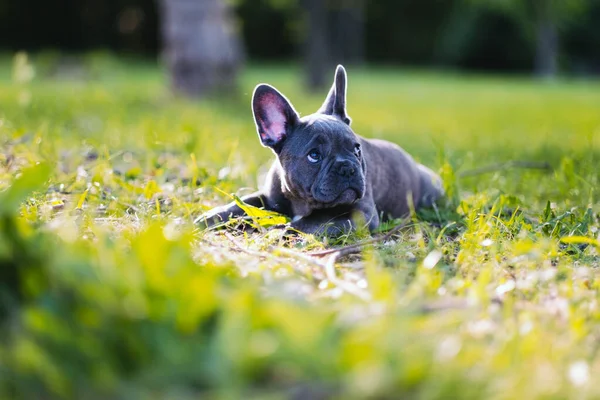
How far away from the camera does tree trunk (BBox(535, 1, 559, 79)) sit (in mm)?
30391

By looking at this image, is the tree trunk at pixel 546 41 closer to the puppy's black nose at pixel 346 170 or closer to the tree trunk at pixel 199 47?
the tree trunk at pixel 199 47

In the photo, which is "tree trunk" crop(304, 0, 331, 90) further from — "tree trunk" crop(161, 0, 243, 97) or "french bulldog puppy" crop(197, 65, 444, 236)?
"french bulldog puppy" crop(197, 65, 444, 236)

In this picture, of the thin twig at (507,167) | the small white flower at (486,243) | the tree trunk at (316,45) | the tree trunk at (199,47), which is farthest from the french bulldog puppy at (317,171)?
the tree trunk at (316,45)

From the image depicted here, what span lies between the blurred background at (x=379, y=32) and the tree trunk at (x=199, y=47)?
27.0 ft

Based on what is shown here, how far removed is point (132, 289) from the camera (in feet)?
6.09

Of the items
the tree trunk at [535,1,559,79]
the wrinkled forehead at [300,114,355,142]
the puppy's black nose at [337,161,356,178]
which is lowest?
the tree trunk at [535,1,559,79]

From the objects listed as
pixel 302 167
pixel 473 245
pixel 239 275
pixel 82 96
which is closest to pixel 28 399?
pixel 239 275

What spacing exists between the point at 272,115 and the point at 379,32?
36.7m

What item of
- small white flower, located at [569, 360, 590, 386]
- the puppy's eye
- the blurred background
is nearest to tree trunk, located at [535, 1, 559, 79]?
the blurred background

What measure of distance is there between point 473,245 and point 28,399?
2141mm

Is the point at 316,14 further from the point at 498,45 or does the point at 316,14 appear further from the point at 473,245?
the point at 498,45

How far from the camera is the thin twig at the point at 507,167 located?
17.3 feet

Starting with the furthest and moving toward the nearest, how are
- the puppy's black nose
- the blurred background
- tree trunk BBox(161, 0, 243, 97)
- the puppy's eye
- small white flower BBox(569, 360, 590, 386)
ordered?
the blurred background
tree trunk BBox(161, 0, 243, 97)
the puppy's eye
the puppy's black nose
small white flower BBox(569, 360, 590, 386)

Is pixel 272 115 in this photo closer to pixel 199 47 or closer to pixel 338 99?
pixel 338 99
